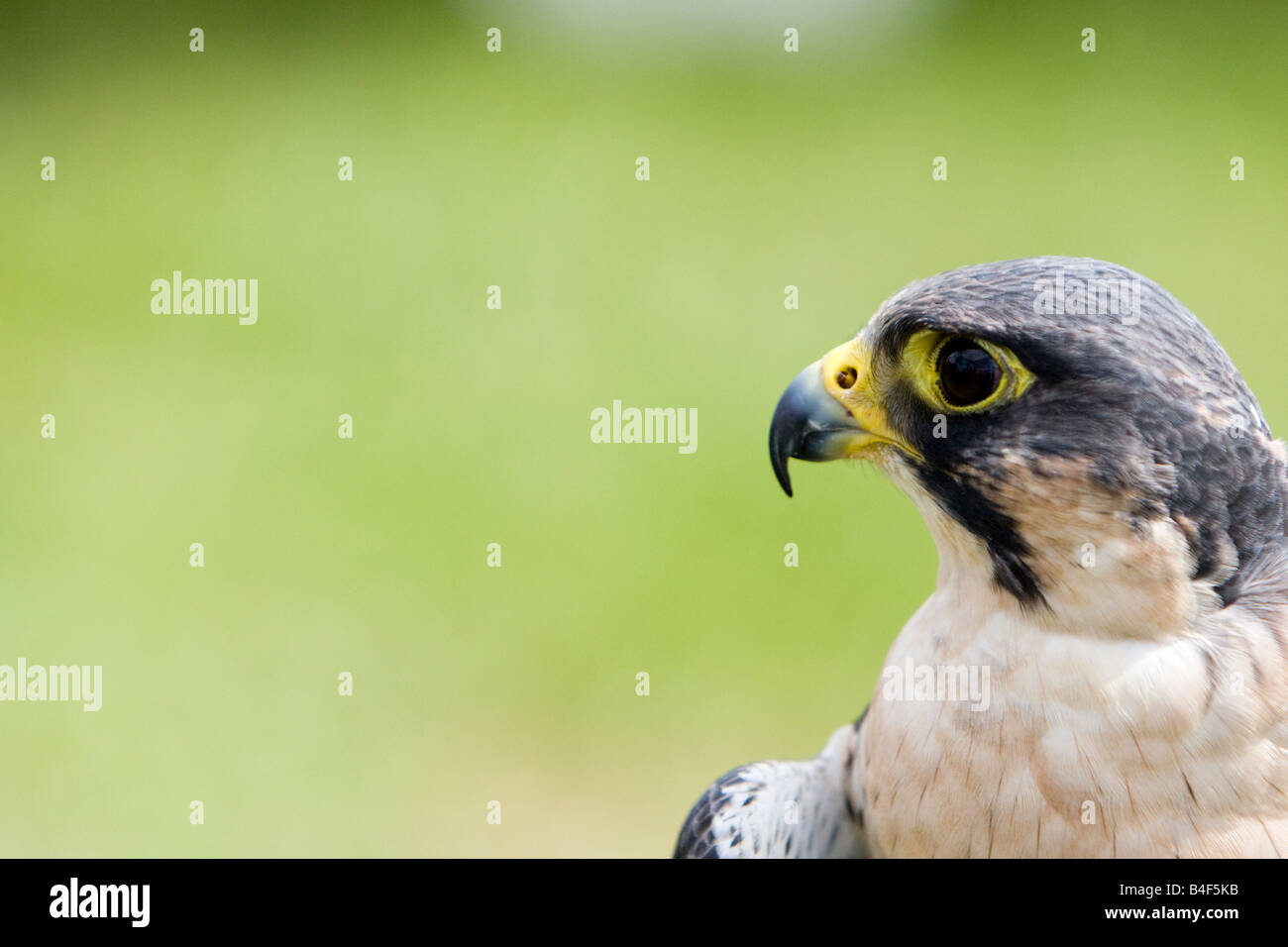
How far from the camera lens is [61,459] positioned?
7.42 meters

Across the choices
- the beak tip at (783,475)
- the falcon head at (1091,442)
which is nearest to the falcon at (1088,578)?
the falcon head at (1091,442)

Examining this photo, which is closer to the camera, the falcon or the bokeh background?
the falcon

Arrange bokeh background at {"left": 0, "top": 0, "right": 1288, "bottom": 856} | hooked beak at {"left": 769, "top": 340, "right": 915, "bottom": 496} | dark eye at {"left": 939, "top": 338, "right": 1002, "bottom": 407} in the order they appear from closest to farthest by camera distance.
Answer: dark eye at {"left": 939, "top": 338, "right": 1002, "bottom": 407}, hooked beak at {"left": 769, "top": 340, "right": 915, "bottom": 496}, bokeh background at {"left": 0, "top": 0, "right": 1288, "bottom": 856}

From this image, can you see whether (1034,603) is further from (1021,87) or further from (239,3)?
(239,3)

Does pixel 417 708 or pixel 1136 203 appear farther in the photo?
pixel 1136 203

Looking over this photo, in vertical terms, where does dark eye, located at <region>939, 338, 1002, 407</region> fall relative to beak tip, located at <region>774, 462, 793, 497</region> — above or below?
above

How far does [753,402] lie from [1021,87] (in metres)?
4.44

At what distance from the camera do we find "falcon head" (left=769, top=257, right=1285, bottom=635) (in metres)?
1.99

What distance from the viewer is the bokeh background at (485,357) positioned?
602cm

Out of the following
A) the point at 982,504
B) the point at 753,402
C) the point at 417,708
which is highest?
the point at 753,402

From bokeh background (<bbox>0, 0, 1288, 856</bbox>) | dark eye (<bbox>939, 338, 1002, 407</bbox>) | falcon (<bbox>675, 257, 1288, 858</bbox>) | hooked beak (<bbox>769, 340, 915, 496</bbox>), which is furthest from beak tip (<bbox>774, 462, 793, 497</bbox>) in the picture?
bokeh background (<bbox>0, 0, 1288, 856</bbox>)

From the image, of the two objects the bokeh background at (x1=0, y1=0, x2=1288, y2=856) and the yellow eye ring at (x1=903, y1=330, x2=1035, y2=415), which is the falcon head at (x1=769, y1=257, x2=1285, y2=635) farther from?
the bokeh background at (x1=0, y1=0, x2=1288, y2=856)

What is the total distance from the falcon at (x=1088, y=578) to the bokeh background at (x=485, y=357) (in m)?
3.64

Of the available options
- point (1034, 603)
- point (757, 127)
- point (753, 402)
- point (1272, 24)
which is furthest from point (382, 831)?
point (1272, 24)
